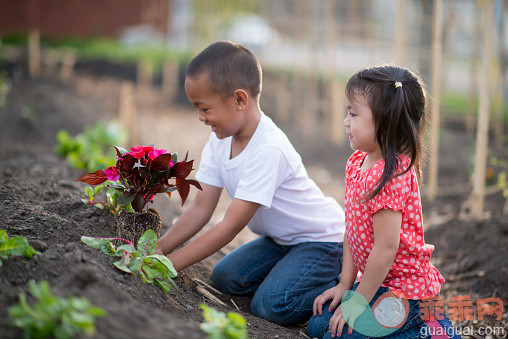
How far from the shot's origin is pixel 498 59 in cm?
668

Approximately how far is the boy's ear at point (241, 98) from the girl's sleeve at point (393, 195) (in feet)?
2.40

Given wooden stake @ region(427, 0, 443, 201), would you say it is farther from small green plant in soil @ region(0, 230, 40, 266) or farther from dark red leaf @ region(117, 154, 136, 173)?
small green plant in soil @ region(0, 230, 40, 266)

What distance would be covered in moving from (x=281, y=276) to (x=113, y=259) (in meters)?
0.88

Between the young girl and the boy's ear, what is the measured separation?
48cm

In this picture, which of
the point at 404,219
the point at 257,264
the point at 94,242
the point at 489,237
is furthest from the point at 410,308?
the point at 489,237

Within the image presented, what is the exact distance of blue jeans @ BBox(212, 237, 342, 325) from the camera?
2.50m

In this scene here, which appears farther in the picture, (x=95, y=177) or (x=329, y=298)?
(x=329, y=298)

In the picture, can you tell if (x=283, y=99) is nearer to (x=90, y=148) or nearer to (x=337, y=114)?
(x=337, y=114)

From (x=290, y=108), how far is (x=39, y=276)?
751 cm

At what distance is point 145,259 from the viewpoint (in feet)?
6.77

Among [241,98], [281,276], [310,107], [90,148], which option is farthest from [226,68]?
[310,107]

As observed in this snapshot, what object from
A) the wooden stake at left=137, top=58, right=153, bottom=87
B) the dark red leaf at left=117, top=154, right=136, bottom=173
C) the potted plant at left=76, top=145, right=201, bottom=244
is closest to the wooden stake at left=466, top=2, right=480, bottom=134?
the potted plant at left=76, top=145, right=201, bottom=244

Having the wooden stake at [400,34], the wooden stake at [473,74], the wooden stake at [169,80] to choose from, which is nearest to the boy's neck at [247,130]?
the wooden stake at [400,34]

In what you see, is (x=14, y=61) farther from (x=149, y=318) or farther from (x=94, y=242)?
(x=149, y=318)
